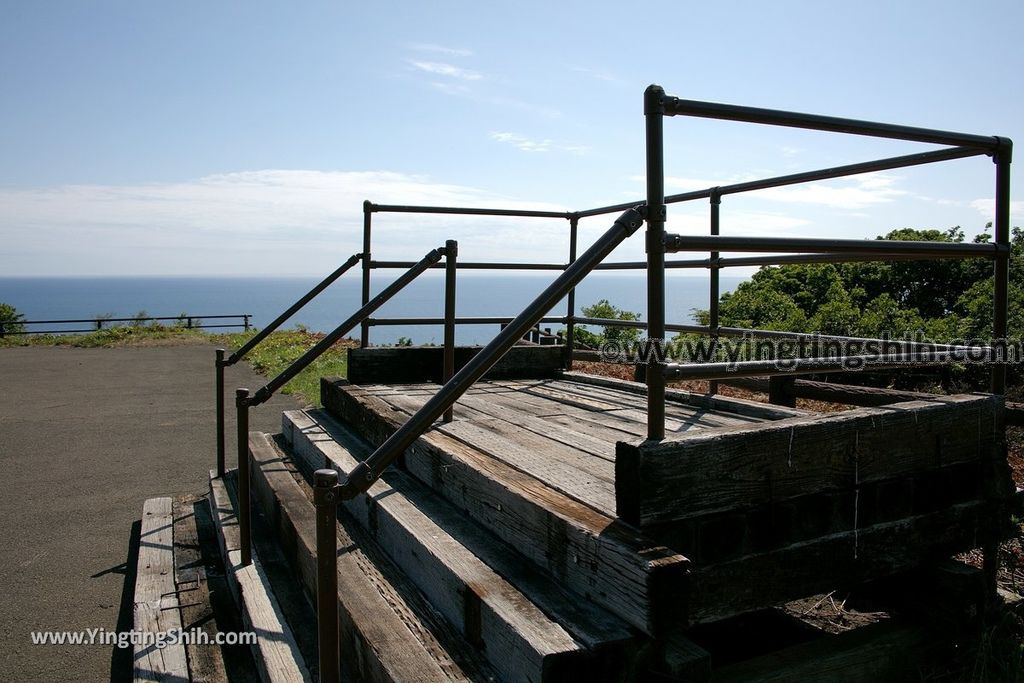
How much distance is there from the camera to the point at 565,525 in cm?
210

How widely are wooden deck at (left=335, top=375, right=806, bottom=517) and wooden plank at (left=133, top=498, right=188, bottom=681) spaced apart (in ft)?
4.53

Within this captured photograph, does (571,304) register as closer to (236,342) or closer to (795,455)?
(795,455)

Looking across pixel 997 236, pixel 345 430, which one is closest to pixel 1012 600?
pixel 997 236

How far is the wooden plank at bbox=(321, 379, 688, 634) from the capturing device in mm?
1792

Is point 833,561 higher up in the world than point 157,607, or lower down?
higher up

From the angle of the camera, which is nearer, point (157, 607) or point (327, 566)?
point (327, 566)

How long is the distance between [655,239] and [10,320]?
29251 mm

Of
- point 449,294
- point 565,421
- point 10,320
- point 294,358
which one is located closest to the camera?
point 565,421

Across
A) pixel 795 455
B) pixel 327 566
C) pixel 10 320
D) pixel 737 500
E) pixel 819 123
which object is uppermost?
pixel 819 123

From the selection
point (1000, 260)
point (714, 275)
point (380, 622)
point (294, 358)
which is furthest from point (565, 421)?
point (294, 358)

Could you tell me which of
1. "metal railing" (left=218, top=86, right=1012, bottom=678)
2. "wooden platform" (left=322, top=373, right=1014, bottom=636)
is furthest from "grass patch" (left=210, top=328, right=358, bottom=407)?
"metal railing" (left=218, top=86, right=1012, bottom=678)

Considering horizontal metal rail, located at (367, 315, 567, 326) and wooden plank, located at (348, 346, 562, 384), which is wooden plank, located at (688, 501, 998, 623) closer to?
horizontal metal rail, located at (367, 315, 567, 326)

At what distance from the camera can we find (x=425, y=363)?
5539 mm

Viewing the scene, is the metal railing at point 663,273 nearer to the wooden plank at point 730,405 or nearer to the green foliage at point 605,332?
the wooden plank at point 730,405
